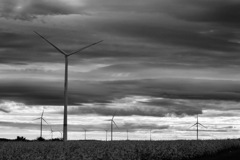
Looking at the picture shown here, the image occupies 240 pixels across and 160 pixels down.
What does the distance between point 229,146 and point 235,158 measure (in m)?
45.5

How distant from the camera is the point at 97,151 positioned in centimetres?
5600

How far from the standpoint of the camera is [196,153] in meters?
77.5

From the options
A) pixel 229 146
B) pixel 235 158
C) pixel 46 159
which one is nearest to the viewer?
pixel 46 159

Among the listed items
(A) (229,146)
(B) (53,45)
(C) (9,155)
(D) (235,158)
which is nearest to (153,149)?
(D) (235,158)

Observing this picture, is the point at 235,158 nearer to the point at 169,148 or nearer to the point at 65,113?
the point at 169,148

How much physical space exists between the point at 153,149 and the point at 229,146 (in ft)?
134

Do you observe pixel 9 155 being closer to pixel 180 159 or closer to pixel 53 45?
pixel 53 45

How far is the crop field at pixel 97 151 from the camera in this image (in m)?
49.4

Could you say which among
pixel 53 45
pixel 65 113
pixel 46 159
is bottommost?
pixel 46 159

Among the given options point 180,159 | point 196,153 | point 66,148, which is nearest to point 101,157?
point 66,148

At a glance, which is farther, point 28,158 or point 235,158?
point 235,158

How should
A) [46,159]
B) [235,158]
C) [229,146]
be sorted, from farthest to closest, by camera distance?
[229,146]
[235,158]
[46,159]

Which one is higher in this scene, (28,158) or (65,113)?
(65,113)

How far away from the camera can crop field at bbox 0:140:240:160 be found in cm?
4941
